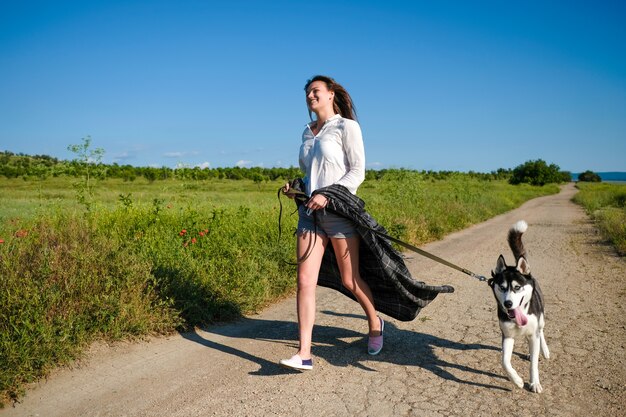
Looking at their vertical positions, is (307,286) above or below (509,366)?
above

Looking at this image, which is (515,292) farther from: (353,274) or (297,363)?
(297,363)

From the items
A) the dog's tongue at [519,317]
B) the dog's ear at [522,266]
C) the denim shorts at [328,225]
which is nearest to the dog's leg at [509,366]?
the dog's tongue at [519,317]

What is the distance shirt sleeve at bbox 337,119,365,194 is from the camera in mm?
3924

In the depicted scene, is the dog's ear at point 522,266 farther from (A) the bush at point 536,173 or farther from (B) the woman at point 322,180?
(A) the bush at point 536,173

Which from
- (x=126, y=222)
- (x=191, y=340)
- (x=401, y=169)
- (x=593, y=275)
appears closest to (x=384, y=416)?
(x=191, y=340)

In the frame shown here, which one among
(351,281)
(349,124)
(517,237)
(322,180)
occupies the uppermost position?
(349,124)

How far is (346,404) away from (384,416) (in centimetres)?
31

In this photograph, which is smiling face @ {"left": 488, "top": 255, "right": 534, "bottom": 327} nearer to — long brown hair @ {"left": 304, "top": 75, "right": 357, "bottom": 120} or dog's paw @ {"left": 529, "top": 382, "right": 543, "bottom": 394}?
dog's paw @ {"left": 529, "top": 382, "right": 543, "bottom": 394}

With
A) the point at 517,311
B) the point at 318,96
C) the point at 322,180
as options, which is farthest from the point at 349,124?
the point at 517,311

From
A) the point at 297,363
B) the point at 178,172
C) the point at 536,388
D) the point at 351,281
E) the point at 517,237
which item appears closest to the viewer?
the point at 536,388

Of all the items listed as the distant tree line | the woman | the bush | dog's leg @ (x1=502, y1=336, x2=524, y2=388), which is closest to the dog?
dog's leg @ (x1=502, y1=336, x2=524, y2=388)

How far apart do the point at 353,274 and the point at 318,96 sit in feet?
5.22

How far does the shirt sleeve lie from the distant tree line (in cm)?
517

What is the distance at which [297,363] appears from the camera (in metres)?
3.92
